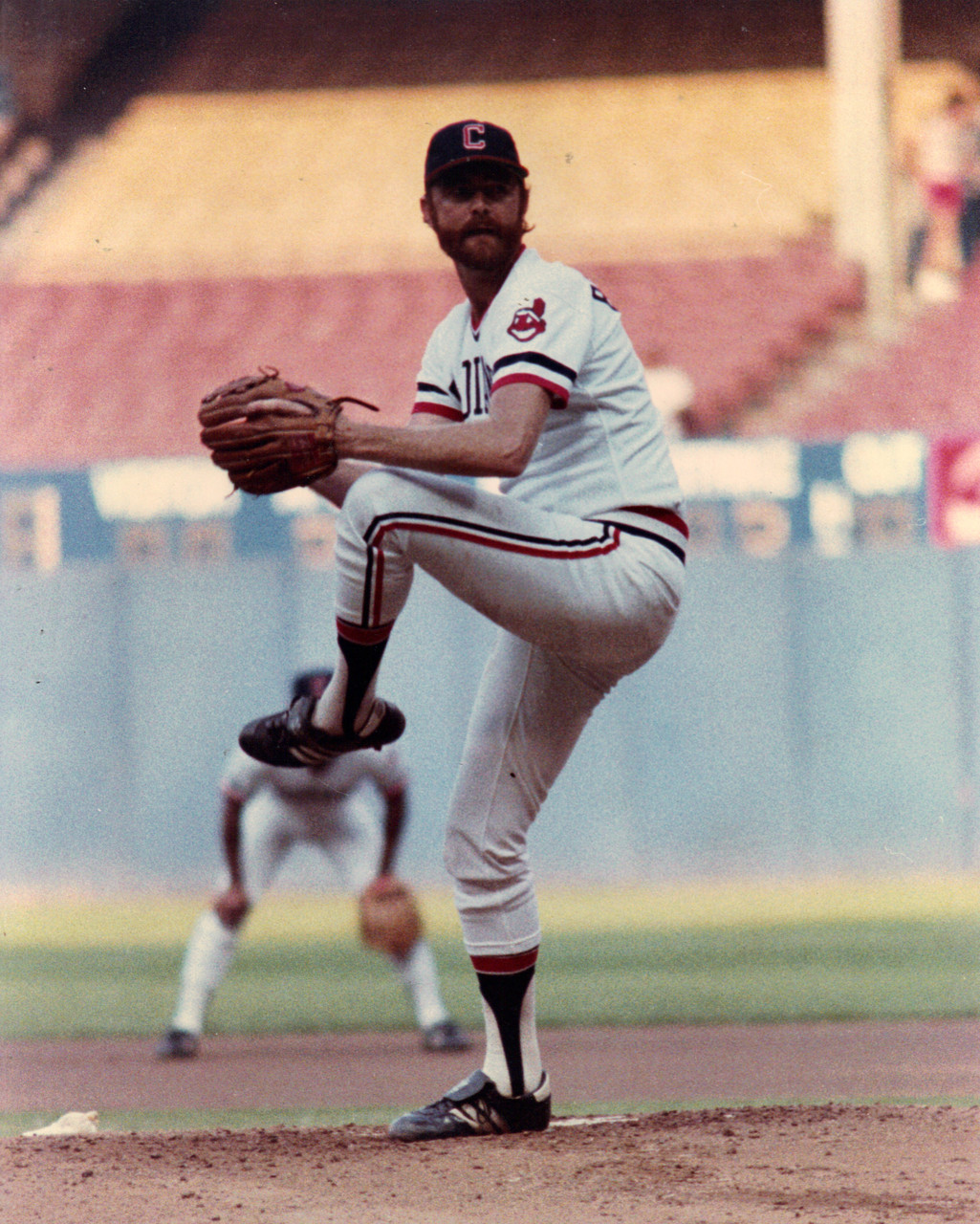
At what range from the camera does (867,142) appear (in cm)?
1203

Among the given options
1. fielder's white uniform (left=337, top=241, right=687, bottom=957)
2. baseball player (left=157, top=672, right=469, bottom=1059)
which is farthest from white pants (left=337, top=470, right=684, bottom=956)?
baseball player (left=157, top=672, right=469, bottom=1059)

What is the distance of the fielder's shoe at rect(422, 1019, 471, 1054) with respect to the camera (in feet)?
15.5

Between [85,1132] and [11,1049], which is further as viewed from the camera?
[11,1049]

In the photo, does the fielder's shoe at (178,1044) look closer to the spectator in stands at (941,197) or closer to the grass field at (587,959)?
the grass field at (587,959)

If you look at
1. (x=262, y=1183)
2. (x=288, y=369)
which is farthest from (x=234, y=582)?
(x=262, y=1183)

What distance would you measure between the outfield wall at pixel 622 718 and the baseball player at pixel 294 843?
4.07 meters

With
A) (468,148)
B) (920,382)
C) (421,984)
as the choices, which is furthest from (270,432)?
(920,382)

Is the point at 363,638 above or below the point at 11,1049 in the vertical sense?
above

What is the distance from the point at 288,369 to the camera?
11281mm

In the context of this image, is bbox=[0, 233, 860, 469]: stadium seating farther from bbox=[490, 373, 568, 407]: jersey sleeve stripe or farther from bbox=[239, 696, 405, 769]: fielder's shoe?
bbox=[490, 373, 568, 407]: jersey sleeve stripe

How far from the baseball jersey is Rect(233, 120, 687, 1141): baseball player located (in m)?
2.17

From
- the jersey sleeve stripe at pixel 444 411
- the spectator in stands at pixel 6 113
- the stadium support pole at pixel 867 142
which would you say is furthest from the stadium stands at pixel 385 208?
the jersey sleeve stripe at pixel 444 411

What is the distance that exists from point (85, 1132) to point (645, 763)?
21.3ft

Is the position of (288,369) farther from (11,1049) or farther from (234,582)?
(11,1049)
